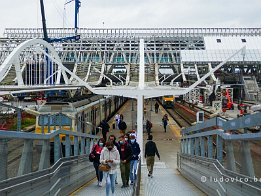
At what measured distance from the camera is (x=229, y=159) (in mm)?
8688

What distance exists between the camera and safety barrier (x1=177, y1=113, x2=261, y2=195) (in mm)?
6998

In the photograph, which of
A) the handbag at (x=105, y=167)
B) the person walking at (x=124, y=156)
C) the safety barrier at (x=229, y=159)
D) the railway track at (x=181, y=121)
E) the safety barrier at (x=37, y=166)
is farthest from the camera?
the railway track at (x=181, y=121)

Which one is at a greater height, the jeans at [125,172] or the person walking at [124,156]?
the person walking at [124,156]

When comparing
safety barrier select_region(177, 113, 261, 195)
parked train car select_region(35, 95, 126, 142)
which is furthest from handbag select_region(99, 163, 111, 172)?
safety barrier select_region(177, 113, 261, 195)

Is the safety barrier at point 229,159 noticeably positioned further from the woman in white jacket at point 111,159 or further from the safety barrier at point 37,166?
the safety barrier at point 37,166

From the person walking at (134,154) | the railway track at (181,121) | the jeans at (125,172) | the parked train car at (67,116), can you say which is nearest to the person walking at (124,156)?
the jeans at (125,172)

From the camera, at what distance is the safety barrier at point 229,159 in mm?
6998

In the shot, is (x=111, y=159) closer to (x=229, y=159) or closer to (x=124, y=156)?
(x=124, y=156)

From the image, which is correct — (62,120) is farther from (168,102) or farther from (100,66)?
(100,66)

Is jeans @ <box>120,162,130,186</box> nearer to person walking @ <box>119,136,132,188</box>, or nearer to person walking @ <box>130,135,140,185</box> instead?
person walking @ <box>119,136,132,188</box>

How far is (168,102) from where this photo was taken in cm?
6819

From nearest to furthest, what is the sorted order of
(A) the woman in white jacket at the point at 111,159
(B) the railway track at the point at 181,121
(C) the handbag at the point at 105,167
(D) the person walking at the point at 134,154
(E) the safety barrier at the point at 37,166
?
(E) the safety barrier at the point at 37,166
(C) the handbag at the point at 105,167
(A) the woman in white jacket at the point at 111,159
(D) the person walking at the point at 134,154
(B) the railway track at the point at 181,121

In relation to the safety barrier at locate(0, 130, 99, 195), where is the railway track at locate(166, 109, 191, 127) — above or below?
below

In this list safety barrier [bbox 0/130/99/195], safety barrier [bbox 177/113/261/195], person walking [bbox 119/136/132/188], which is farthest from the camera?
person walking [bbox 119/136/132/188]
